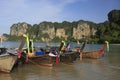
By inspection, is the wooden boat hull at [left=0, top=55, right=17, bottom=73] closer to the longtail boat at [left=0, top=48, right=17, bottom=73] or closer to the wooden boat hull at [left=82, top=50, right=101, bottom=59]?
the longtail boat at [left=0, top=48, right=17, bottom=73]

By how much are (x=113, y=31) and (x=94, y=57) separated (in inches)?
5853

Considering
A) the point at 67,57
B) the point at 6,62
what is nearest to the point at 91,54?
the point at 67,57

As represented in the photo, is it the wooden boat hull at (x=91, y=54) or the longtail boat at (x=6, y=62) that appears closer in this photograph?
the longtail boat at (x=6, y=62)

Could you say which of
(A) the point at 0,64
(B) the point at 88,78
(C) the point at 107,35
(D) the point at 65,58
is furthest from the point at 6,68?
(C) the point at 107,35

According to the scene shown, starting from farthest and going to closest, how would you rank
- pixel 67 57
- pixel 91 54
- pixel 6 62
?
pixel 91 54, pixel 67 57, pixel 6 62

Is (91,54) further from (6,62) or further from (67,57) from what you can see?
(6,62)

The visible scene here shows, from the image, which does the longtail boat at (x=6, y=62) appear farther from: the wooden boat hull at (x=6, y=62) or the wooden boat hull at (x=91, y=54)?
the wooden boat hull at (x=91, y=54)

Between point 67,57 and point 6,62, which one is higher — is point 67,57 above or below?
below

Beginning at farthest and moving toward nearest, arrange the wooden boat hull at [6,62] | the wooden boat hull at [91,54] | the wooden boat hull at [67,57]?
the wooden boat hull at [91,54] < the wooden boat hull at [67,57] < the wooden boat hull at [6,62]

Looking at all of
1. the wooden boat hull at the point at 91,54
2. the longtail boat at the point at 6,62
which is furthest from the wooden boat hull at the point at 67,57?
the longtail boat at the point at 6,62

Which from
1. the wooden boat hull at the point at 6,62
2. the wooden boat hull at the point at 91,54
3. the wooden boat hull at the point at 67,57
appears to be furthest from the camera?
the wooden boat hull at the point at 91,54

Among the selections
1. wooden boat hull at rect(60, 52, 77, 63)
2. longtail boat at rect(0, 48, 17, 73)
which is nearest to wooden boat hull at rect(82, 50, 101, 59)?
wooden boat hull at rect(60, 52, 77, 63)

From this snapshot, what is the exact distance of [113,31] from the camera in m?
182

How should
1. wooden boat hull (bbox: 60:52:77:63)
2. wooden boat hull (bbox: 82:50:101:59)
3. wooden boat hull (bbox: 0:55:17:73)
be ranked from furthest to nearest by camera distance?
wooden boat hull (bbox: 82:50:101:59) < wooden boat hull (bbox: 60:52:77:63) < wooden boat hull (bbox: 0:55:17:73)
